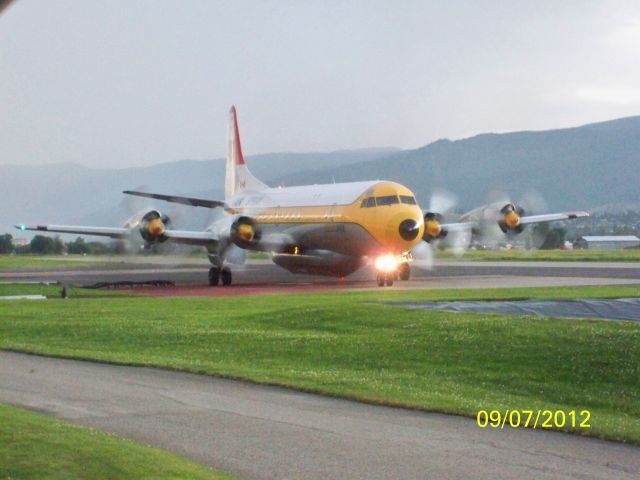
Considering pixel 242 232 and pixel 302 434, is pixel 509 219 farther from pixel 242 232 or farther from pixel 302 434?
pixel 302 434

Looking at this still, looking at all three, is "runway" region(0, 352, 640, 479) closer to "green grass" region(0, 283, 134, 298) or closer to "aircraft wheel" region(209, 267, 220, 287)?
"green grass" region(0, 283, 134, 298)

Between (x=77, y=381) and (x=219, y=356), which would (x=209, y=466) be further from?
(x=219, y=356)

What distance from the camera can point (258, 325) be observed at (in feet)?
92.2

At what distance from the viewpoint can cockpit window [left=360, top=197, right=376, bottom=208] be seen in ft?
164

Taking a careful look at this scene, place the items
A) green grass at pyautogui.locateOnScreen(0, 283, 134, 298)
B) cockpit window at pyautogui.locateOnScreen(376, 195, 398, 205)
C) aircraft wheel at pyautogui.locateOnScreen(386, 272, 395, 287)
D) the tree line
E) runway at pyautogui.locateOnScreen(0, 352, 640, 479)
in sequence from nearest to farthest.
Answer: runway at pyautogui.locateOnScreen(0, 352, 640, 479)
green grass at pyautogui.locateOnScreen(0, 283, 134, 298)
aircraft wheel at pyautogui.locateOnScreen(386, 272, 395, 287)
cockpit window at pyautogui.locateOnScreen(376, 195, 398, 205)
the tree line

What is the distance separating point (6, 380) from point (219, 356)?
515 cm

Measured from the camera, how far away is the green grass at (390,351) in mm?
16812

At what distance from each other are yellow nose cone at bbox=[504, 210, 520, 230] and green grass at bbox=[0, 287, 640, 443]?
27.3 metres

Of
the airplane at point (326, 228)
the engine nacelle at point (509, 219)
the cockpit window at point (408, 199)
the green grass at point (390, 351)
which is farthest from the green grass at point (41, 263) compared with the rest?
the green grass at point (390, 351)

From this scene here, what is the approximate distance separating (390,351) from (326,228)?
3050cm

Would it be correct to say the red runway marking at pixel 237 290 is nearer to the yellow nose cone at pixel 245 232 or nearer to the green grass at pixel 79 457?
the yellow nose cone at pixel 245 232

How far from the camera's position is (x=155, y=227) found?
169 ft

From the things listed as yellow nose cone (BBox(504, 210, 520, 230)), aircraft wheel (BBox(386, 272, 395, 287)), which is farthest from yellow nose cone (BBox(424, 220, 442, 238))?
aircraft wheel (BBox(386, 272, 395, 287))

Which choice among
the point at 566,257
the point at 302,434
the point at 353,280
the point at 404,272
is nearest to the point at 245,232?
the point at 353,280
